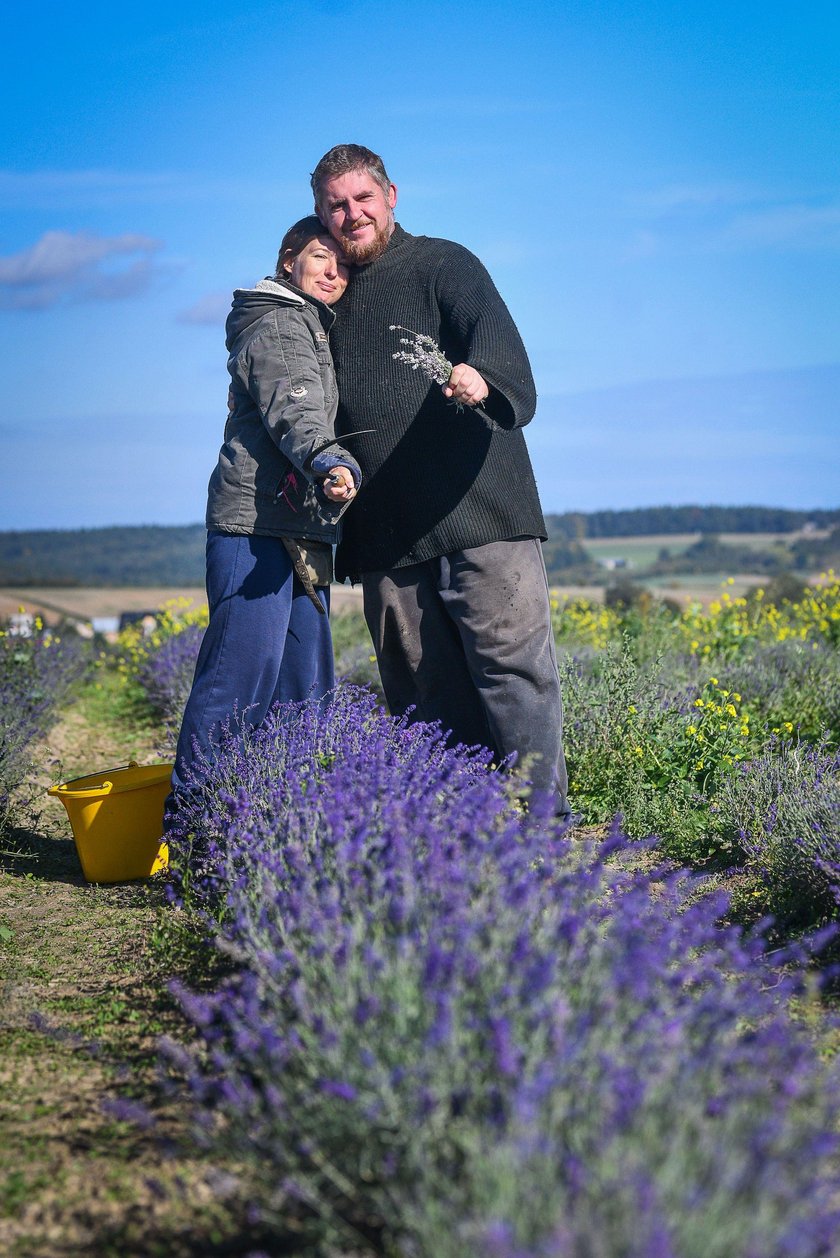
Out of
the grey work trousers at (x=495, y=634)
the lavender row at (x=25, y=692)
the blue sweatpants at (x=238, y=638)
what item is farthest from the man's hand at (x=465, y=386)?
the lavender row at (x=25, y=692)

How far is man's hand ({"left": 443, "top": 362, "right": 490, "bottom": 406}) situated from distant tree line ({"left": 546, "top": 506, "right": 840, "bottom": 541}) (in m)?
25.1

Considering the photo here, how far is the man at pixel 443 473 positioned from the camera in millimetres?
3797

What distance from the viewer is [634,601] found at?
508 inches

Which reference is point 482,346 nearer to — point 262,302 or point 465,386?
point 465,386

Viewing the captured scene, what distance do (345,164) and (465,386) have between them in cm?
87

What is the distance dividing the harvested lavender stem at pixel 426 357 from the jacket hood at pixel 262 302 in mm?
250

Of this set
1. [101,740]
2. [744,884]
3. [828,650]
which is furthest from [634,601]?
[744,884]

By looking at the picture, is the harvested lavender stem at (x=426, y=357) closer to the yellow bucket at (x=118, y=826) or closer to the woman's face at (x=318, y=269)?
the woman's face at (x=318, y=269)

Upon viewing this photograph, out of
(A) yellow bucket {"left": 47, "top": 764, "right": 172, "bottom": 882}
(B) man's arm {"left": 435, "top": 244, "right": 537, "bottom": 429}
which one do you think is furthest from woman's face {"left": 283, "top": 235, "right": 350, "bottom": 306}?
(A) yellow bucket {"left": 47, "top": 764, "right": 172, "bottom": 882}

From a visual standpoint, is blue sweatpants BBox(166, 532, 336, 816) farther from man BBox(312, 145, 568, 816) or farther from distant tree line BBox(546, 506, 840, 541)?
distant tree line BBox(546, 506, 840, 541)

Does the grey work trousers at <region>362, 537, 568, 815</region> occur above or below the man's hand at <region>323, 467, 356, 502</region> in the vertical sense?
below

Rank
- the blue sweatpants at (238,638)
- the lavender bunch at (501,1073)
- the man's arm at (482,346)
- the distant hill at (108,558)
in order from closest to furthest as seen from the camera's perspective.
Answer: the lavender bunch at (501,1073) → the man's arm at (482,346) → the blue sweatpants at (238,638) → the distant hill at (108,558)

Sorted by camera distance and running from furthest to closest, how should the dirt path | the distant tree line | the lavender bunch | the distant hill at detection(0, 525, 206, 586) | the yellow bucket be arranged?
the distant tree line → the distant hill at detection(0, 525, 206, 586) → the yellow bucket → the dirt path → the lavender bunch

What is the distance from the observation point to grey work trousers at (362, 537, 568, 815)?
3.82 metres
